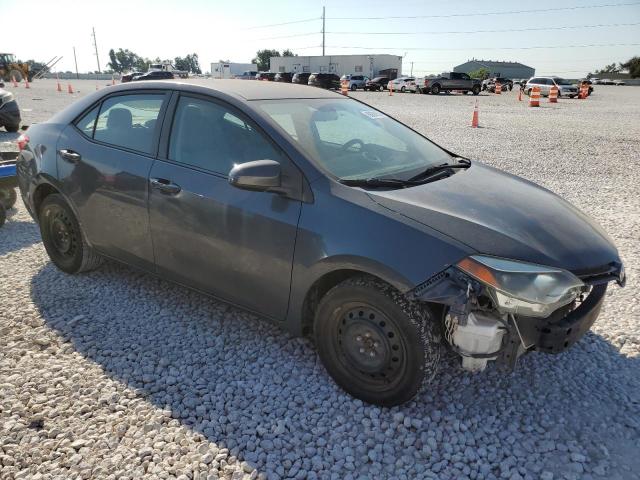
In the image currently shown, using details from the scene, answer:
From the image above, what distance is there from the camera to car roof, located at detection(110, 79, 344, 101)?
3.24 meters

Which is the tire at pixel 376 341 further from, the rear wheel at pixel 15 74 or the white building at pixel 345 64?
the white building at pixel 345 64

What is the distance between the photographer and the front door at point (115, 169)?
11.2ft

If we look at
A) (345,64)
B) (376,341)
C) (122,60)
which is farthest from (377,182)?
(122,60)

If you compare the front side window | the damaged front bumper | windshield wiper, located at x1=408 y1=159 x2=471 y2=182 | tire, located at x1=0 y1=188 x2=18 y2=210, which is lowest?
tire, located at x1=0 y1=188 x2=18 y2=210

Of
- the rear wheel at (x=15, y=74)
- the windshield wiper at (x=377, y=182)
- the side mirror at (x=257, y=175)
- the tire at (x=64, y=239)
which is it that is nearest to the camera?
the side mirror at (x=257, y=175)

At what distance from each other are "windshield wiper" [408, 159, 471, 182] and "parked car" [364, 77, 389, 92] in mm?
38965

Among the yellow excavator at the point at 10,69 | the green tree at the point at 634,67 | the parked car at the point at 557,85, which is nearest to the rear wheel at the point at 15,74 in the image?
the yellow excavator at the point at 10,69

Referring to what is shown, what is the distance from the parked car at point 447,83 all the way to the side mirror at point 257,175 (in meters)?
35.7

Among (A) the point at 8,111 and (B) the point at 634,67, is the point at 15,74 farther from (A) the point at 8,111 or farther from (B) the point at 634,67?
(B) the point at 634,67

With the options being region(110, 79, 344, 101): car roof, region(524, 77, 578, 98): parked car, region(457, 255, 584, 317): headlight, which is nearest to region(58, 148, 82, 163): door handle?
region(110, 79, 344, 101): car roof

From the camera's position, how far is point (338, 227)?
2.58m

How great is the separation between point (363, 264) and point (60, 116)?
3.13 m

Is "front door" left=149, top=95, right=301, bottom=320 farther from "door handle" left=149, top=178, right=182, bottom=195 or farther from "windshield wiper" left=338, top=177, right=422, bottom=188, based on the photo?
"windshield wiper" left=338, top=177, right=422, bottom=188

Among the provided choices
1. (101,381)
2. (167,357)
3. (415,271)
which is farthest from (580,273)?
(101,381)
